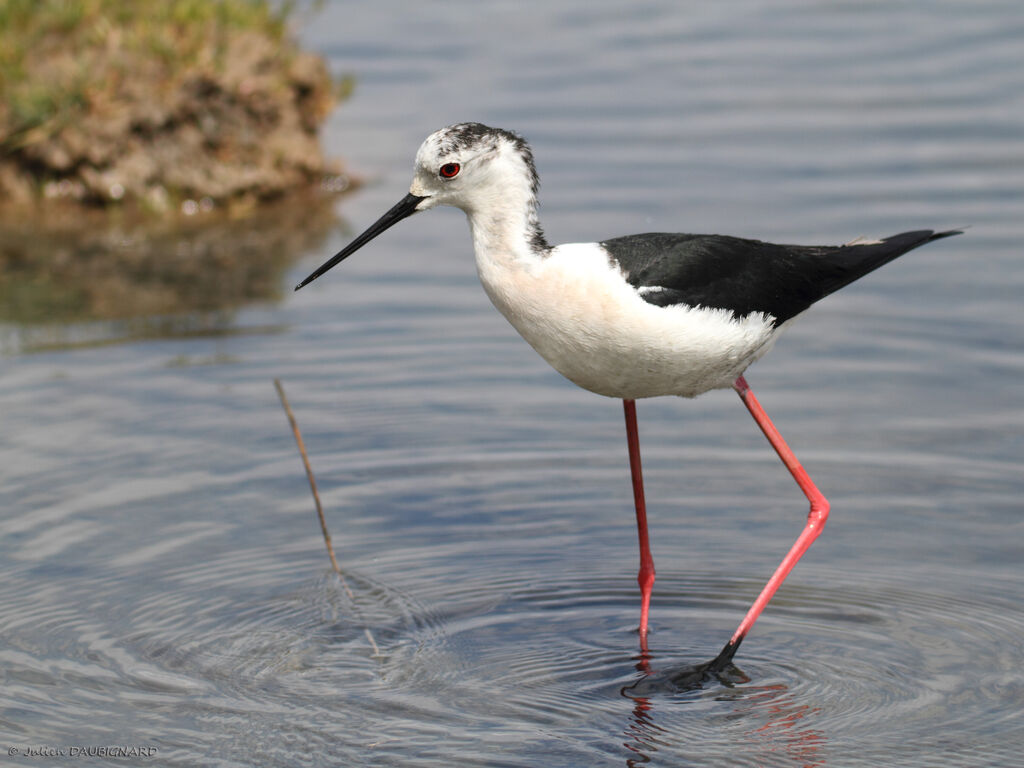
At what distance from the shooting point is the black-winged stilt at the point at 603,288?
4.26 m

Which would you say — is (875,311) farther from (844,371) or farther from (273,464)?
(273,464)

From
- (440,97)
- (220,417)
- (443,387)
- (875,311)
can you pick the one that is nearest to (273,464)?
(220,417)

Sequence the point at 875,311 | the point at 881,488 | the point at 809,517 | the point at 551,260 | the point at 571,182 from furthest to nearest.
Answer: the point at 571,182 → the point at 875,311 → the point at 881,488 → the point at 809,517 → the point at 551,260

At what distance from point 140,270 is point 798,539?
15.1 ft

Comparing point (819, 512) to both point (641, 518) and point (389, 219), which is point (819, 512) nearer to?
point (641, 518)

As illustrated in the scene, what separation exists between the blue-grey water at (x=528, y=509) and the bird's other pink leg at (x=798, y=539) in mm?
108

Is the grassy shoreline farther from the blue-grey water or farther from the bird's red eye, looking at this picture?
→ the bird's red eye

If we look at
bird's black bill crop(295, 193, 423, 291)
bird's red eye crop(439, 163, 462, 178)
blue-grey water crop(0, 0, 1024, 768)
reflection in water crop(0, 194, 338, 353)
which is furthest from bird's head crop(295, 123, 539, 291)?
reflection in water crop(0, 194, 338, 353)

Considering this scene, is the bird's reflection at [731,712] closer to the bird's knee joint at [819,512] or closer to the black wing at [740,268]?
the bird's knee joint at [819,512]

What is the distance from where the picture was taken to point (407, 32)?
12891 millimetres

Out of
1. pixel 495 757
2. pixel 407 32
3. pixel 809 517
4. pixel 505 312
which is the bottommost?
pixel 495 757

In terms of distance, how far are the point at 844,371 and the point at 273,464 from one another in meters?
2.45

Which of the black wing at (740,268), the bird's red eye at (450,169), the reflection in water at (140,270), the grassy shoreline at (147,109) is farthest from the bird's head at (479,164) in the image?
the grassy shoreline at (147,109)

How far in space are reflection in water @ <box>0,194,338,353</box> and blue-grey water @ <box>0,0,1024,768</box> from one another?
0.08m
